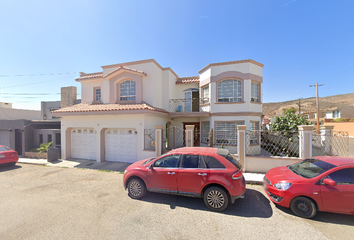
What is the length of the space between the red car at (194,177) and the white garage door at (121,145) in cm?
449

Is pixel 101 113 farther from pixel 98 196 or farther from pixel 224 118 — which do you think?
pixel 224 118

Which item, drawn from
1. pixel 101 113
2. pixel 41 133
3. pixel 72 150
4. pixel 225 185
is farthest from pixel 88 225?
pixel 41 133

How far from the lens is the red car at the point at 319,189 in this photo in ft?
11.9

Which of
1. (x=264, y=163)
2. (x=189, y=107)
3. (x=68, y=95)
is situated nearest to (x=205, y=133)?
(x=189, y=107)

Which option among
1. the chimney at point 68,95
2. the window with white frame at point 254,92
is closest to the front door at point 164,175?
the window with white frame at point 254,92

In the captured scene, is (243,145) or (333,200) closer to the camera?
(333,200)

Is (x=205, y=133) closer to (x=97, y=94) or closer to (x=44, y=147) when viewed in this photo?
(x=97, y=94)

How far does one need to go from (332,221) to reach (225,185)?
107 inches

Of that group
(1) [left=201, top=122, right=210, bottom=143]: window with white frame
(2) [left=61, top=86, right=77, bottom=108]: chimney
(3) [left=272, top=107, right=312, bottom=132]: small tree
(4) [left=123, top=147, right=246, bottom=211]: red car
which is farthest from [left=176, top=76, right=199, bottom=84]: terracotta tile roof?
(2) [left=61, top=86, right=77, bottom=108]: chimney

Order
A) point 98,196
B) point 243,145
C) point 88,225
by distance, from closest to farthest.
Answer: point 88,225, point 98,196, point 243,145

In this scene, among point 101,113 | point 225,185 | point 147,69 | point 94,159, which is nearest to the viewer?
point 225,185

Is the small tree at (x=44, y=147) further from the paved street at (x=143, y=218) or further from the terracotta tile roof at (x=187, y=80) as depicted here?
the terracotta tile roof at (x=187, y=80)

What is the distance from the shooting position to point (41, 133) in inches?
472

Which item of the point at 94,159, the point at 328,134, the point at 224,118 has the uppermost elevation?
the point at 224,118
